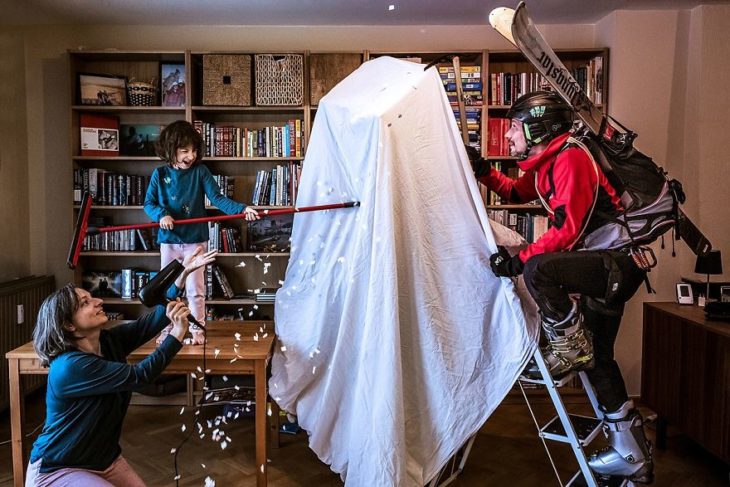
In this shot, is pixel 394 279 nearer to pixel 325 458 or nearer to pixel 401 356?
pixel 401 356

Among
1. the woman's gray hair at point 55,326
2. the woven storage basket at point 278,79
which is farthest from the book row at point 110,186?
the woman's gray hair at point 55,326

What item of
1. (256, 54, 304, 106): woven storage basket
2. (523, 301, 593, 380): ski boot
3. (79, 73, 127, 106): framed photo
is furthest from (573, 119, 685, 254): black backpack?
(79, 73, 127, 106): framed photo

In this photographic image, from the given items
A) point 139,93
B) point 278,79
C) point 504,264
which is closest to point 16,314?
point 139,93

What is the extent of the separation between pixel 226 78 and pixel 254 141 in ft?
1.46

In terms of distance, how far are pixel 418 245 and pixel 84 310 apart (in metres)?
1.21

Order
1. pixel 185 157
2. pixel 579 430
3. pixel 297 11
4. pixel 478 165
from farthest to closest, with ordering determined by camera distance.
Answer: pixel 297 11 → pixel 185 157 → pixel 478 165 → pixel 579 430

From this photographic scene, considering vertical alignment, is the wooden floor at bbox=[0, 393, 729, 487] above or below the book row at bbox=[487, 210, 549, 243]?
below

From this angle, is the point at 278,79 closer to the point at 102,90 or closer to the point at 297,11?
the point at 297,11

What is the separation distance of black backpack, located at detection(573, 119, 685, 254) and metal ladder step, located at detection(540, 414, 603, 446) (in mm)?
706

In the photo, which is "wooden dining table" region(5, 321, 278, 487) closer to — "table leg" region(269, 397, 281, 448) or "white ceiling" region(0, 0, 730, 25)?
"table leg" region(269, 397, 281, 448)

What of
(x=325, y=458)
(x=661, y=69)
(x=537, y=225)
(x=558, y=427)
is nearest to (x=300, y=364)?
(x=325, y=458)

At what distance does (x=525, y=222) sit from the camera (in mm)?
4074

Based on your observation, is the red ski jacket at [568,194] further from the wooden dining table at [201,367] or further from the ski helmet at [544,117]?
the wooden dining table at [201,367]

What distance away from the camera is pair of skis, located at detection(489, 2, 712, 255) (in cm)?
199
